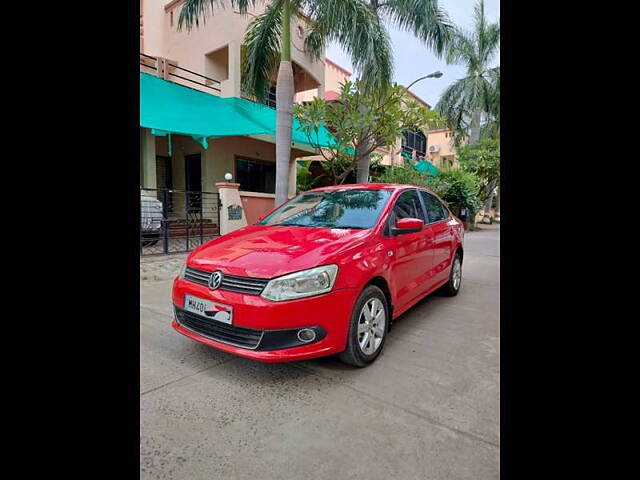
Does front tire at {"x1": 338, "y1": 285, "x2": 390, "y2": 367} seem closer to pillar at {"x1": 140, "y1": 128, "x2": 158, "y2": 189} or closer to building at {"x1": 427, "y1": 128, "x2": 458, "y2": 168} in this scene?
pillar at {"x1": 140, "y1": 128, "x2": 158, "y2": 189}

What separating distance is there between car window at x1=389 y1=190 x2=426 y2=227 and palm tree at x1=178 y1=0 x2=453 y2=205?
4.21m

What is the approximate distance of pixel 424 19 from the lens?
8.95m

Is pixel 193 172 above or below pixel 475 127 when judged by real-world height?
below

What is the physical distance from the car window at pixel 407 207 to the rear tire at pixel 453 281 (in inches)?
48.5

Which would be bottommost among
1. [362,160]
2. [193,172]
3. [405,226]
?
[405,226]

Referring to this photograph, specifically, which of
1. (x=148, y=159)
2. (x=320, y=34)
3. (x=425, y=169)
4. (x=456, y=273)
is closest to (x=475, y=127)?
(x=425, y=169)

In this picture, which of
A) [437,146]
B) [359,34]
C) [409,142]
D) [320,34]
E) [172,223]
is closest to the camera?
[359,34]

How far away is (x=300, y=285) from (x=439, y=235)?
7.83 feet

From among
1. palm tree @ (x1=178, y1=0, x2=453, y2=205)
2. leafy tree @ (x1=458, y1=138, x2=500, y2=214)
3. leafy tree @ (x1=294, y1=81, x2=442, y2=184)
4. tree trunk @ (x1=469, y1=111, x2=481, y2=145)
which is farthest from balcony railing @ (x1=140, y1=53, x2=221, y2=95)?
tree trunk @ (x1=469, y1=111, x2=481, y2=145)

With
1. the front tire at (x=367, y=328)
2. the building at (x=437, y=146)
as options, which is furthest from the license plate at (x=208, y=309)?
the building at (x=437, y=146)

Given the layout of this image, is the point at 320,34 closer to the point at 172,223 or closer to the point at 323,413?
the point at 172,223

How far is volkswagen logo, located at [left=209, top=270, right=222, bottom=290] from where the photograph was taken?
9.25 feet
